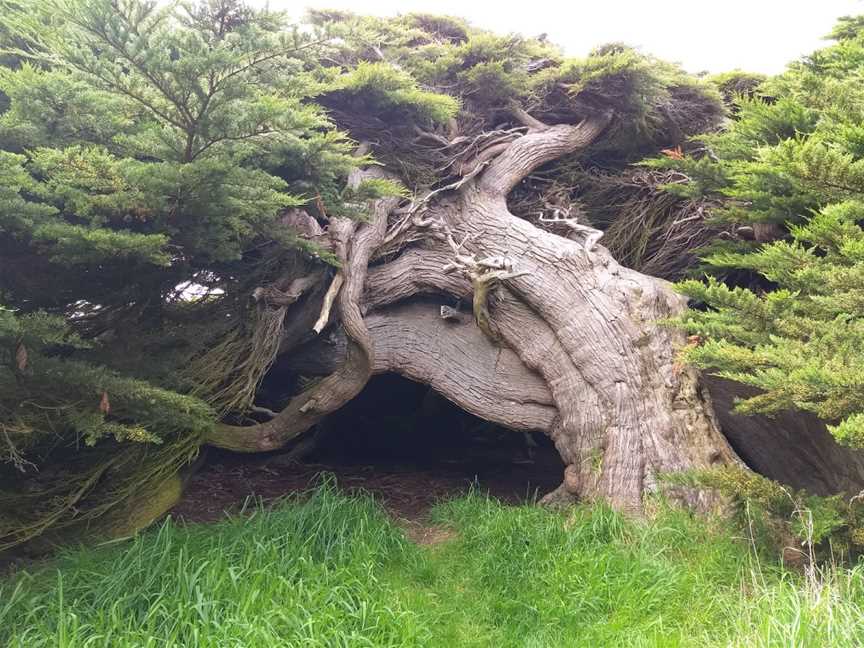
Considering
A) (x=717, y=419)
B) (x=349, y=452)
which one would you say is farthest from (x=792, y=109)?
(x=349, y=452)

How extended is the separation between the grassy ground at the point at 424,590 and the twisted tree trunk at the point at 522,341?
0.59 meters

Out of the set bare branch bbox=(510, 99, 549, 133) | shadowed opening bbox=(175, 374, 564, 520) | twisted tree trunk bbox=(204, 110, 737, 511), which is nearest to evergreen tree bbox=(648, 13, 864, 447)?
twisted tree trunk bbox=(204, 110, 737, 511)

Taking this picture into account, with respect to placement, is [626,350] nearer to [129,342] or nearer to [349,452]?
[129,342]

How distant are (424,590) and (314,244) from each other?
2.28 meters

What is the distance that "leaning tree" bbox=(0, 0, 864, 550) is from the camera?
107 inches

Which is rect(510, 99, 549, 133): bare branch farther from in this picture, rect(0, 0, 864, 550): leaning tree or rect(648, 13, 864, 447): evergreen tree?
rect(648, 13, 864, 447): evergreen tree

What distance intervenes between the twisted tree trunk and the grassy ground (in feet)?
1.95

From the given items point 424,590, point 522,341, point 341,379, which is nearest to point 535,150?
point 522,341

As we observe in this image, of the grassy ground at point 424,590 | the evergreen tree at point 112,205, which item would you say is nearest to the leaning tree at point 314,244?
the evergreen tree at point 112,205

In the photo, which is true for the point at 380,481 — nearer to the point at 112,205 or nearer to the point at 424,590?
the point at 424,590

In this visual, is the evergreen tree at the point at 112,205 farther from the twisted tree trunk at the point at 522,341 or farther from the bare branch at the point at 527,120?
the bare branch at the point at 527,120

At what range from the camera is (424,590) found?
137 inches

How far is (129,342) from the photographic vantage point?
3.36m

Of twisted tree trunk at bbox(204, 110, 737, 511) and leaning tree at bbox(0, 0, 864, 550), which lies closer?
leaning tree at bbox(0, 0, 864, 550)
